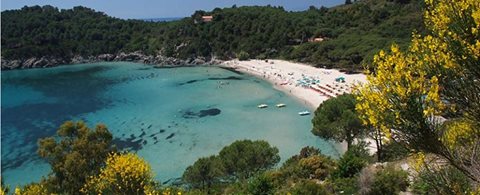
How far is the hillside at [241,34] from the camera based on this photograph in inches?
3816

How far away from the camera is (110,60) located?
145875 millimetres

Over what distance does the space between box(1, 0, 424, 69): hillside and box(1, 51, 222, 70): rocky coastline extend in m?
1.70

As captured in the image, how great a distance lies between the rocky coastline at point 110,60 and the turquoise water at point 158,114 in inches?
325

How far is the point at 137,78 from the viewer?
104m

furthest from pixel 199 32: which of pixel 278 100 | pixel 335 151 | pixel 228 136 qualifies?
pixel 335 151

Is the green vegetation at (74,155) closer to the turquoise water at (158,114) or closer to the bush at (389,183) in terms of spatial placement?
the bush at (389,183)

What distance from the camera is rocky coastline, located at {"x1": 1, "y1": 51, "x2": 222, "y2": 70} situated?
12175cm

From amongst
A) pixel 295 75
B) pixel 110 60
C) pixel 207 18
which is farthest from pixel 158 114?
pixel 110 60

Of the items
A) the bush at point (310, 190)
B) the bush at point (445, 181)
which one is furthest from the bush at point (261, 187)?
the bush at point (445, 181)

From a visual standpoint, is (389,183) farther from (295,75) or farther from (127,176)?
(295,75)

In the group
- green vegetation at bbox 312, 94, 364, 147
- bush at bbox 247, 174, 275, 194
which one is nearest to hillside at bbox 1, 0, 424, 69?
green vegetation at bbox 312, 94, 364, 147

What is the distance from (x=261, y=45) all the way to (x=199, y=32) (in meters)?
25.6

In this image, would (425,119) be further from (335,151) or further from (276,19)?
(276,19)

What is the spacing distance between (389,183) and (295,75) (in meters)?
66.0
